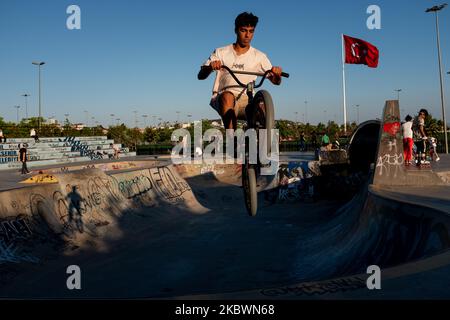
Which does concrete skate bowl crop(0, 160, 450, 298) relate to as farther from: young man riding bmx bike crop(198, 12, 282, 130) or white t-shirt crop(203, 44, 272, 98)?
white t-shirt crop(203, 44, 272, 98)

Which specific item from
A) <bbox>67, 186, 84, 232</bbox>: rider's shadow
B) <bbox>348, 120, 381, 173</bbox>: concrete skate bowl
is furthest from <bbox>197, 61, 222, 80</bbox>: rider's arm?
<bbox>348, 120, 381, 173</bbox>: concrete skate bowl

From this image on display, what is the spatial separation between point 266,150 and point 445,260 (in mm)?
2837

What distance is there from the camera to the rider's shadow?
1021 centimetres

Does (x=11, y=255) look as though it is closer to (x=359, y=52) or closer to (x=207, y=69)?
(x=207, y=69)

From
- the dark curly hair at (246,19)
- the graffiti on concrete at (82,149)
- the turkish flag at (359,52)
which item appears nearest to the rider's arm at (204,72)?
the dark curly hair at (246,19)

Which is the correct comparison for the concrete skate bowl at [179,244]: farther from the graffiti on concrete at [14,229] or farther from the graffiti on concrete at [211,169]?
the graffiti on concrete at [211,169]

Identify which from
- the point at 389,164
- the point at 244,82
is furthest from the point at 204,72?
the point at 389,164

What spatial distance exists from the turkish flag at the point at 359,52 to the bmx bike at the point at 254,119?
25742mm

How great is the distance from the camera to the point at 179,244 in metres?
10.1

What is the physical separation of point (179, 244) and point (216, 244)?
914 mm

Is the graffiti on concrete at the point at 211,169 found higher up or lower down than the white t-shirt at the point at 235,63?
lower down

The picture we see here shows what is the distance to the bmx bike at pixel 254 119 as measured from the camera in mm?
5418

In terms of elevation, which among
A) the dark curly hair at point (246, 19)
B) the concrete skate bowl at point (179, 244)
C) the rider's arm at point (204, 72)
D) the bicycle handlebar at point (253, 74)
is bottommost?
the concrete skate bowl at point (179, 244)
